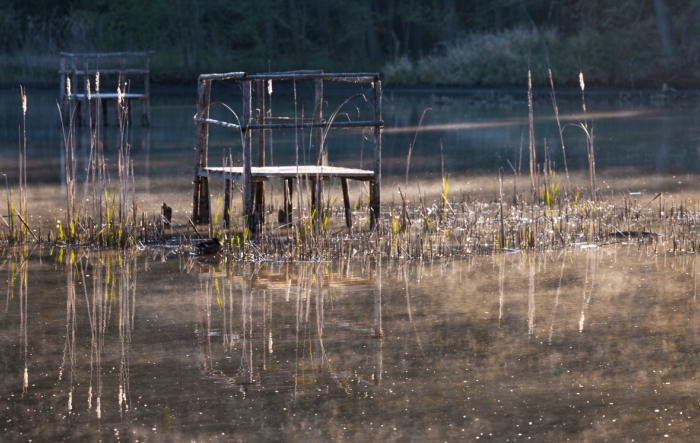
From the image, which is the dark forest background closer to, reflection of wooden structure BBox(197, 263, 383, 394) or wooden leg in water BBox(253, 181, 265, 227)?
wooden leg in water BBox(253, 181, 265, 227)

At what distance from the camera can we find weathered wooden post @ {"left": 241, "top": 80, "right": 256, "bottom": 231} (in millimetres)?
8664

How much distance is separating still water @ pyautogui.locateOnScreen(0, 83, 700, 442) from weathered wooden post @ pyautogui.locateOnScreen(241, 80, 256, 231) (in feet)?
3.05

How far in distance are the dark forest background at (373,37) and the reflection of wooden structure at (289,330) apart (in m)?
29.0

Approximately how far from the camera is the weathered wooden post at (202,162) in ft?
31.6

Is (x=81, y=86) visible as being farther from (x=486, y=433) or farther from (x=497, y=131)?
(x=486, y=433)

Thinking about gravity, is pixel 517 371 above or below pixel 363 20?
below

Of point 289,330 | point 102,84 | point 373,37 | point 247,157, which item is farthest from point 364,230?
point 373,37

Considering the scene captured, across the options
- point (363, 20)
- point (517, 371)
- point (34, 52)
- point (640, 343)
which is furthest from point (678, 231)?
point (363, 20)

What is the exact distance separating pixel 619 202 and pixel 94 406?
7.49 metres

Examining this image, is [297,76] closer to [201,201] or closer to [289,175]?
[289,175]

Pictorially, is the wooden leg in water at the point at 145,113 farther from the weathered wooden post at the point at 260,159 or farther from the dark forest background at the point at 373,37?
the dark forest background at the point at 373,37

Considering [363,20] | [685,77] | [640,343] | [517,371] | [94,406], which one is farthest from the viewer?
[363,20]

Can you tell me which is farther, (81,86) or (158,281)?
(81,86)

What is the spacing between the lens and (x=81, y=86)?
31859mm
